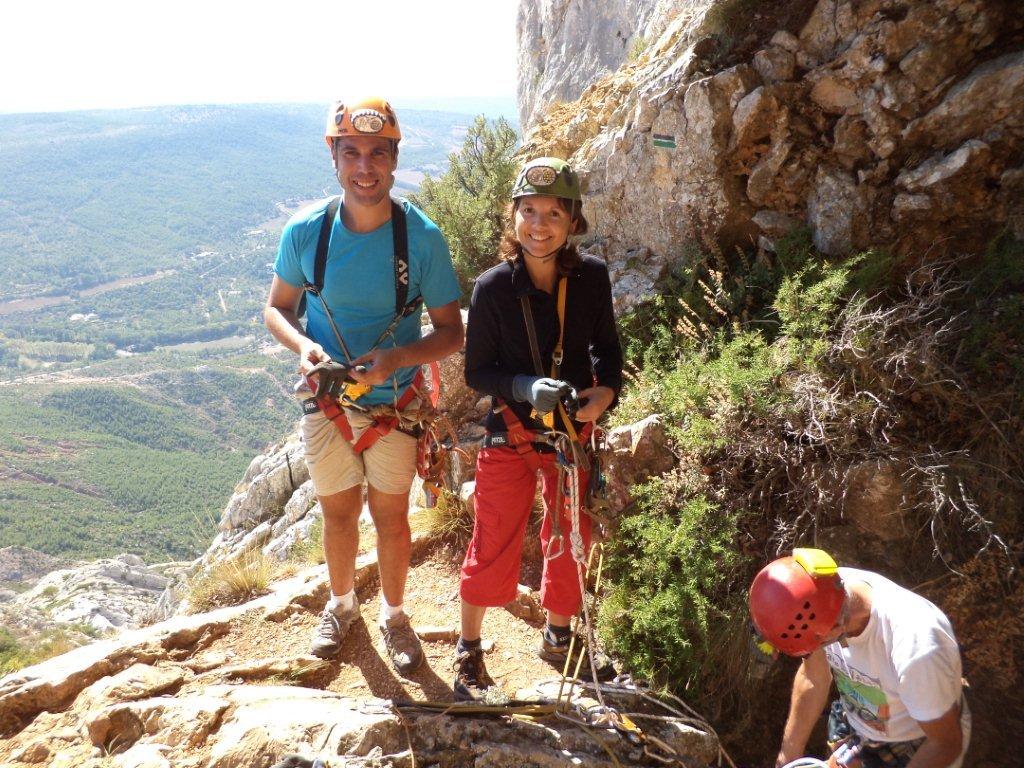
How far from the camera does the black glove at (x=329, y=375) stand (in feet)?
9.73

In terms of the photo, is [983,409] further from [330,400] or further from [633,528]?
[330,400]

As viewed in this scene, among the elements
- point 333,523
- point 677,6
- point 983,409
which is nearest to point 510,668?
point 333,523

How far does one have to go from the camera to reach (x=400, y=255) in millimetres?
3150

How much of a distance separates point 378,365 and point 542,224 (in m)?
1.00

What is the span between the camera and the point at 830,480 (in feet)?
12.4

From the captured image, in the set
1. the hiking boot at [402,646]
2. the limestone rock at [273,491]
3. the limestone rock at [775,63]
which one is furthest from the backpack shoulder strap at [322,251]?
the limestone rock at [273,491]

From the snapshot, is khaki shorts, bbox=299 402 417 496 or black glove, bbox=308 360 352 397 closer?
black glove, bbox=308 360 352 397

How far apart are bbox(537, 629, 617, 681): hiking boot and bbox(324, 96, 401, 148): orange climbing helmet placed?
291 centimetres

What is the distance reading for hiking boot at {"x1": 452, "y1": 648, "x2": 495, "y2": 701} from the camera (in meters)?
3.48

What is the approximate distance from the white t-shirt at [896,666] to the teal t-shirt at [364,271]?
2.28 meters

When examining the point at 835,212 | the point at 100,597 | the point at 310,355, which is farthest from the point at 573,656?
the point at 100,597

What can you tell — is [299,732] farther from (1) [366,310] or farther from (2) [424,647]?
(1) [366,310]

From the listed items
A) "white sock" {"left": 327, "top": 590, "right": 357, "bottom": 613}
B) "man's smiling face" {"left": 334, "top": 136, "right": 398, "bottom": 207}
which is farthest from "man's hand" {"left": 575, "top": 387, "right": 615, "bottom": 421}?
"white sock" {"left": 327, "top": 590, "right": 357, "bottom": 613}

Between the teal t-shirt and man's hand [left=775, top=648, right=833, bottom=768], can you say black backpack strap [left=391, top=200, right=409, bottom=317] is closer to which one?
the teal t-shirt
